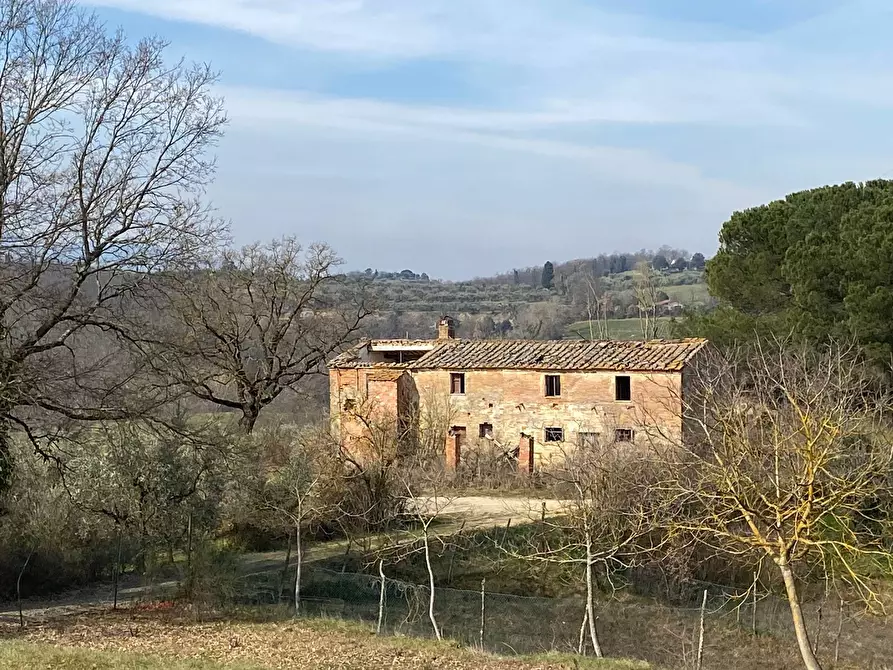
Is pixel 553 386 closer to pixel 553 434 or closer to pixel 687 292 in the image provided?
pixel 553 434

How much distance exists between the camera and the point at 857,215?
1094 inches

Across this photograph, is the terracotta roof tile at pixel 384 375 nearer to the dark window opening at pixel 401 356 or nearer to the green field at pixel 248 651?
the dark window opening at pixel 401 356

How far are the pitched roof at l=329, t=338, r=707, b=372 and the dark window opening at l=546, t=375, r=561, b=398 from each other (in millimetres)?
400

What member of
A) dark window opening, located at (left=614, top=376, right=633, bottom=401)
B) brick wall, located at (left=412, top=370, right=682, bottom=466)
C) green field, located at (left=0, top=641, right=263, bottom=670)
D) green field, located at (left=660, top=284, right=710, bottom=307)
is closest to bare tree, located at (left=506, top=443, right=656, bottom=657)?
brick wall, located at (left=412, top=370, right=682, bottom=466)

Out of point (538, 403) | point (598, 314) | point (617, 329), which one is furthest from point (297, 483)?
point (617, 329)

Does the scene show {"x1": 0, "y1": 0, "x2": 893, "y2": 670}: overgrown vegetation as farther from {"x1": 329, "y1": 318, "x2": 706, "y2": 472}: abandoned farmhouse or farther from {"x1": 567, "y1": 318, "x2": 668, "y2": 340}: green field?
{"x1": 567, "y1": 318, "x2": 668, "y2": 340}: green field

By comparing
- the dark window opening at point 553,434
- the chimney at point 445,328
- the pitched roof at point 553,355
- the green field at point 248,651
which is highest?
the chimney at point 445,328

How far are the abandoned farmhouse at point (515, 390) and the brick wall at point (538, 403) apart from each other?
0.10 feet

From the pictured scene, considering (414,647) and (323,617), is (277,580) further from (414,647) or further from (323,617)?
(414,647)

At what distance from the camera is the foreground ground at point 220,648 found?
34.7 feet

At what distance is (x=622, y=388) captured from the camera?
2827cm

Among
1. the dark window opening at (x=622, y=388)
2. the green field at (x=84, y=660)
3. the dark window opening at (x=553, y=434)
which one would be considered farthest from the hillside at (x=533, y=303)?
the green field at (x=84, y=660)

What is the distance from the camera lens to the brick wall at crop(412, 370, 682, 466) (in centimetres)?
2770

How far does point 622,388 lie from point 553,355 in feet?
8.54
